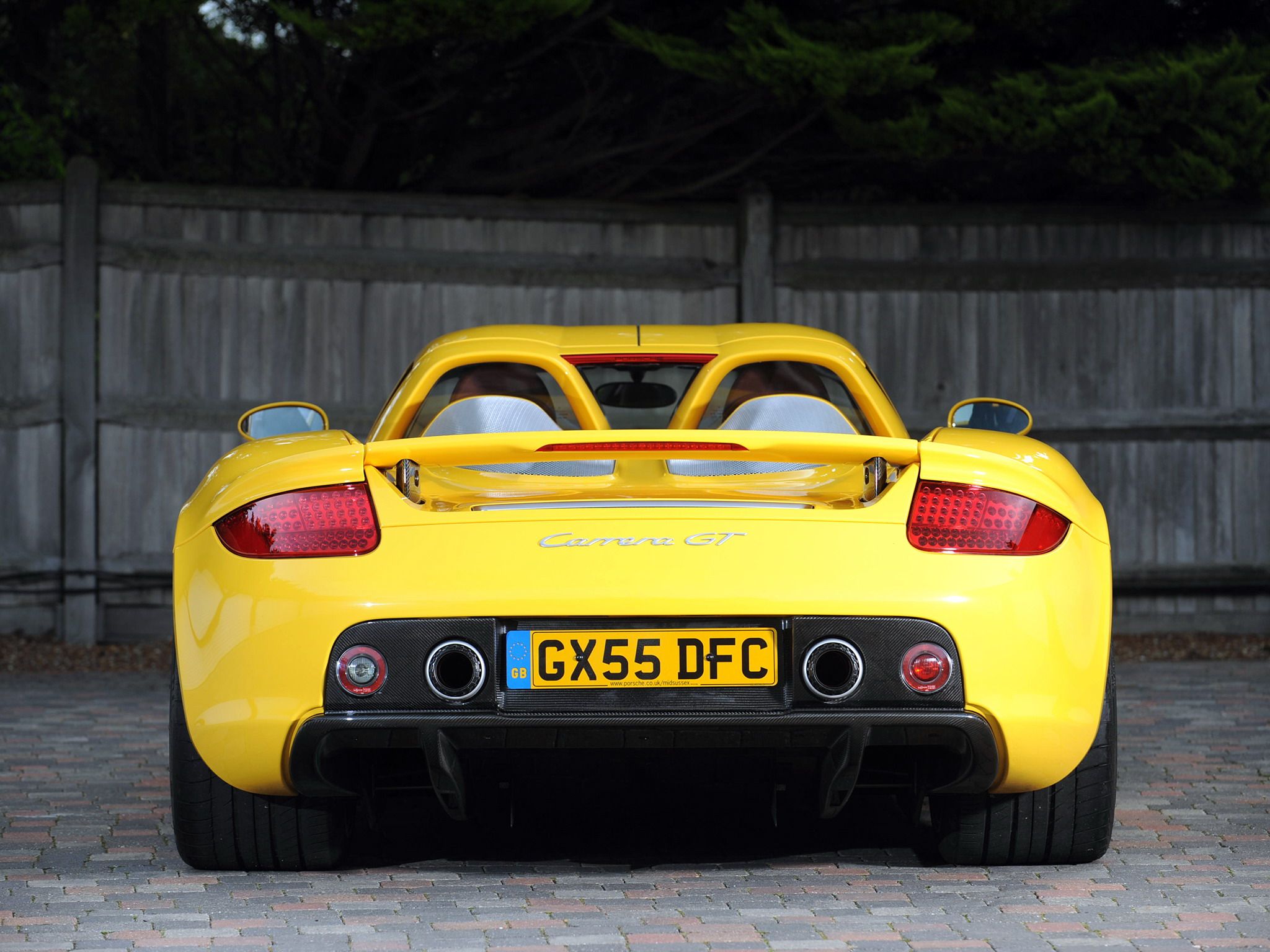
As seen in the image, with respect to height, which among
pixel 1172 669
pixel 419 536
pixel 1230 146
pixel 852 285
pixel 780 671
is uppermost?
pixel 1230 146

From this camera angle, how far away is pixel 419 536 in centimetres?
349

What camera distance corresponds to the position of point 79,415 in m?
9.13

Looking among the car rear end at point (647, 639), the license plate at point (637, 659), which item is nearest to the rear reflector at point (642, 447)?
the car rear end at point (647, 639)

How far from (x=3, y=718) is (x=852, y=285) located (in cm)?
519

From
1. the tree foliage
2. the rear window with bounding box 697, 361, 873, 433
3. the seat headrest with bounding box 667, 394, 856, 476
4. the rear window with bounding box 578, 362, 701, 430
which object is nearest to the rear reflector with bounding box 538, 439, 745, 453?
the seat headrest with bounding box 667, 394, 856, 476

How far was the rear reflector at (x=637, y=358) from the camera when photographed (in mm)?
4770

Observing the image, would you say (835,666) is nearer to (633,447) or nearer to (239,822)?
(633,447)

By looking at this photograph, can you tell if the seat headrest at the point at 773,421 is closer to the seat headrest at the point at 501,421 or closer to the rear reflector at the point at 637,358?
the seat headrest at the point at 501,421

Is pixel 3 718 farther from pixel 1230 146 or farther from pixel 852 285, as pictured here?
pixel 1230 146

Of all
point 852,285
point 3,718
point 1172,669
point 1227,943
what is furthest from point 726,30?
point 1227,943

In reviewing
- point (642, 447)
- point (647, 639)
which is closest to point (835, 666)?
point (647, 639)

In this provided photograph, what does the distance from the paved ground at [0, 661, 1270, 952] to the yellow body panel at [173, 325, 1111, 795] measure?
0.98 ft

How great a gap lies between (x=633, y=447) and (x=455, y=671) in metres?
0.59

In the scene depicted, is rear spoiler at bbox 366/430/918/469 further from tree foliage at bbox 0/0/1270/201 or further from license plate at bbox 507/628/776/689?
tree foliage at bbox 0/0/1270/201
